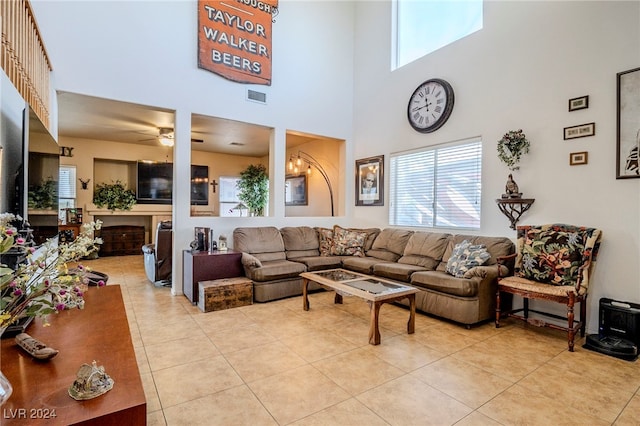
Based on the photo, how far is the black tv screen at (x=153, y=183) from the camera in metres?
8.00

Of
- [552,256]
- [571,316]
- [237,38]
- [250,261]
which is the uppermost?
[237,38]

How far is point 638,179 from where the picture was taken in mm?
2980

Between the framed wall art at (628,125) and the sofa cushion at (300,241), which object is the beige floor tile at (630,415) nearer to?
the framed wall art at (628,125)

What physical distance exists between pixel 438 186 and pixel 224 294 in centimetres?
334

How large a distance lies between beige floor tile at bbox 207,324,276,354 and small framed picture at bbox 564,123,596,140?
12.1ft

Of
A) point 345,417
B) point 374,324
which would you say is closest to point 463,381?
point 374,324

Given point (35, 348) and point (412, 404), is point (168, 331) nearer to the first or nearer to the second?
point (35, 348)

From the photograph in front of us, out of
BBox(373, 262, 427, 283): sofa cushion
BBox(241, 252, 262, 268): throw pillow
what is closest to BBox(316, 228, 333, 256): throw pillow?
BBox(373, 262, 427, 283): sofa cushion

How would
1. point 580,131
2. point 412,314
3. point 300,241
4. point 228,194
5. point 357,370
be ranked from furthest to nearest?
point 228,194, point 300,241, point 580,131, point 412,314, point 357,370

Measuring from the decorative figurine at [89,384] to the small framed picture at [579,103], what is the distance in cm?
442

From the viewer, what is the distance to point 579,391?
2.19m

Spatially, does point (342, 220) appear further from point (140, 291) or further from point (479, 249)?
point (140, 291)

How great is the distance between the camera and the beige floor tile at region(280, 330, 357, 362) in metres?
2.71

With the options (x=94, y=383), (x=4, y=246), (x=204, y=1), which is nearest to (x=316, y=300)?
(x=94, y=383)
